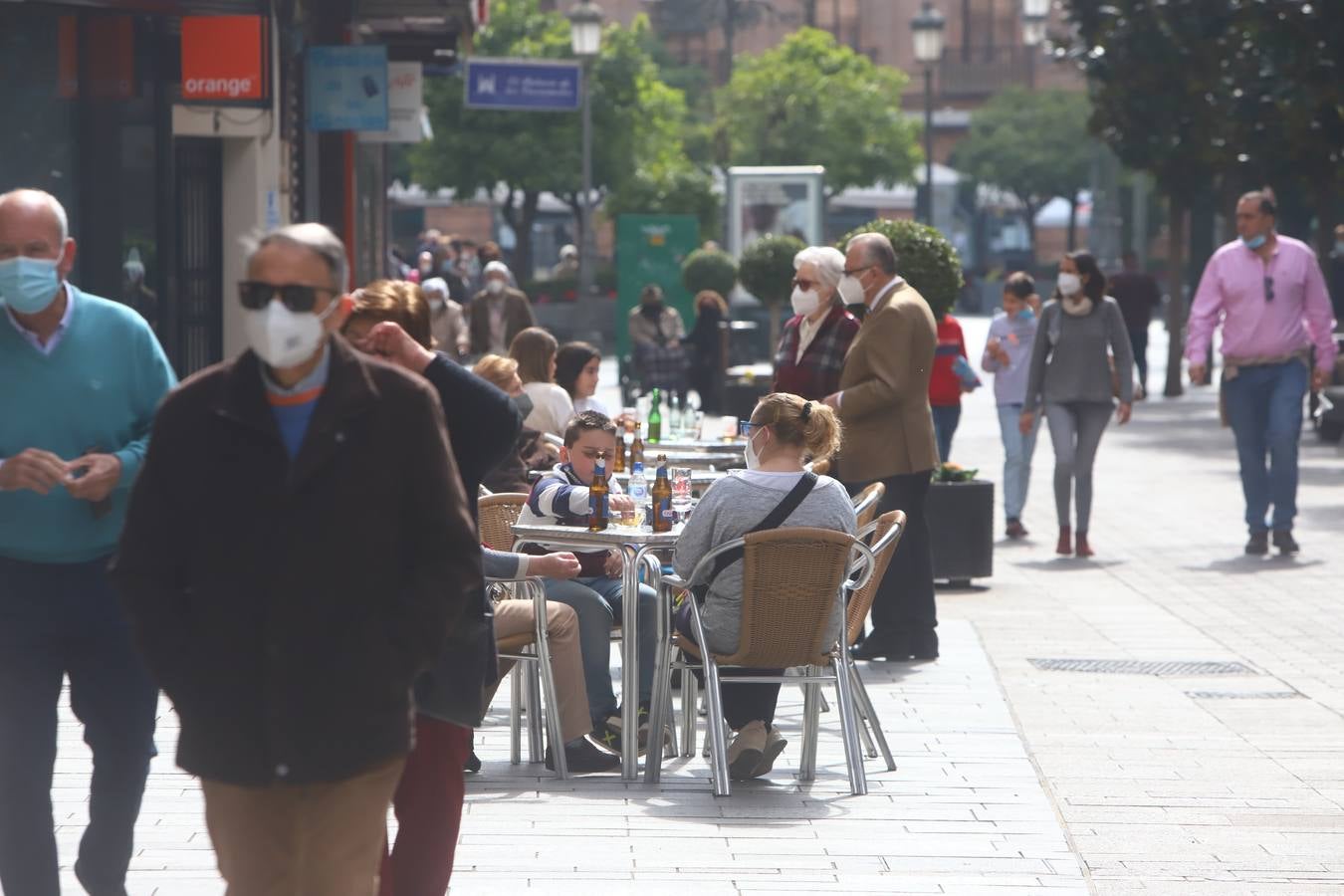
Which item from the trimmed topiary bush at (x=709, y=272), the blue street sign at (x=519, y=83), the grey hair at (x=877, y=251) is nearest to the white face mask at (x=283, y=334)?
the grey hair at (x=877, y=251)

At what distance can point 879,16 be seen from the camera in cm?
9425

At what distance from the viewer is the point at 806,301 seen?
925cm

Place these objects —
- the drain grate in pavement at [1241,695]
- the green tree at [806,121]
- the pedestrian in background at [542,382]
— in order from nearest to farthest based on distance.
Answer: the drain grate in pavement at [1241,695]
the pedestrian in background at [542,382]
the green tree at [806,121]

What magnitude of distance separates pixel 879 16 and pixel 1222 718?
3473 inches

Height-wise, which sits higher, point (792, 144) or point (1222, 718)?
point (792, 144)

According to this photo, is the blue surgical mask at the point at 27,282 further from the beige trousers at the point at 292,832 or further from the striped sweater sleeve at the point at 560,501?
the striped sweater sleeve at the point at 560,501

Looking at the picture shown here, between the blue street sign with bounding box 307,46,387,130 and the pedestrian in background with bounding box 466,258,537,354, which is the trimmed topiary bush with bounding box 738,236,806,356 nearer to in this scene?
the pedestrian in background with bounding box 466,258,537,354

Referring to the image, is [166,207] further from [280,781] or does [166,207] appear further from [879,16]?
[879,16]

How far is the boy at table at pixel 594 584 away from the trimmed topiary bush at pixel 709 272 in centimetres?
2110

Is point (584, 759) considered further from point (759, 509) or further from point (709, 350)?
point (709, 350)

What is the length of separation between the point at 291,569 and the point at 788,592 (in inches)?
132

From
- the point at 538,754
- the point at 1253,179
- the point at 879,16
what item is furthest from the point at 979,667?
the point at 879,16

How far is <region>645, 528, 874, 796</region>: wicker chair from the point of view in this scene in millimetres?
6730

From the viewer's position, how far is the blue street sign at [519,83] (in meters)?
27.0
